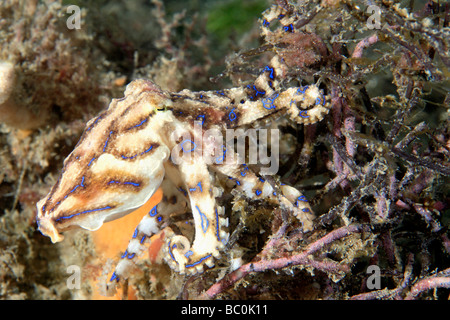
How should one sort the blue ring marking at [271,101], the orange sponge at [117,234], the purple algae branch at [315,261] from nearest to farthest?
the purple algae branch at [315,261] → the blue ring marking at [271,101] → the orange sponge at [117,234]

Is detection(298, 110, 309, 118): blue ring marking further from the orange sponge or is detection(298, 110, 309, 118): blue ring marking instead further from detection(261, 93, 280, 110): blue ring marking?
the orange sponge

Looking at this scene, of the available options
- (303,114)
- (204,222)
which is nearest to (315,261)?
(204,222)

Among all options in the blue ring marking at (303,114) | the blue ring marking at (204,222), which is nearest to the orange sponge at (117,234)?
the blue ring marking at (204,222)

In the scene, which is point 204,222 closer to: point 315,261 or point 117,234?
point 315,261

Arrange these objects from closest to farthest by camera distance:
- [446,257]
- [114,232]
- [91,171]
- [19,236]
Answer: [91,171] → [446,257] → [114,232] → [19,236]

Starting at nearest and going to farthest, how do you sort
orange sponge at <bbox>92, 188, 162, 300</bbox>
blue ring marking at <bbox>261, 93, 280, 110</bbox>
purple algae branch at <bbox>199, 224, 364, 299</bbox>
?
purple algae branch at <bbox>199, 224, 364, 299</bbox>, blue ring marking at <bbox>261, 93, 280, 110</bbox>, orange sponge at <bbox>92, 188, 162, 300</bbox>

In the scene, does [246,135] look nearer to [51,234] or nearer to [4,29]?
[51,234]

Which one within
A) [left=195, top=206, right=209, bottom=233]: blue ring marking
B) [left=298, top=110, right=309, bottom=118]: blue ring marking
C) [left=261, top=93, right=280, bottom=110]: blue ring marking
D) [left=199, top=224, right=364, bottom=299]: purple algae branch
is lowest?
[left=199, top=224, right=364, bottom=299]: purple algae branch

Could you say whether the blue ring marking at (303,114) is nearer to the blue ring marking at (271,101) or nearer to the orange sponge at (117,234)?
the blue ring marking at (271,101)

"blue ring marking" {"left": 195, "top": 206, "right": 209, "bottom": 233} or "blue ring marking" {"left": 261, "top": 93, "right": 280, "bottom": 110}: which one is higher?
"blue ring marking" {"left": 261, "top": 93, "right": 280, "bottom": 110}

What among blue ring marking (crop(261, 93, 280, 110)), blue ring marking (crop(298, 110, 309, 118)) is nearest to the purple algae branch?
blue ring marking (crop(298, 110, 309, 118))
